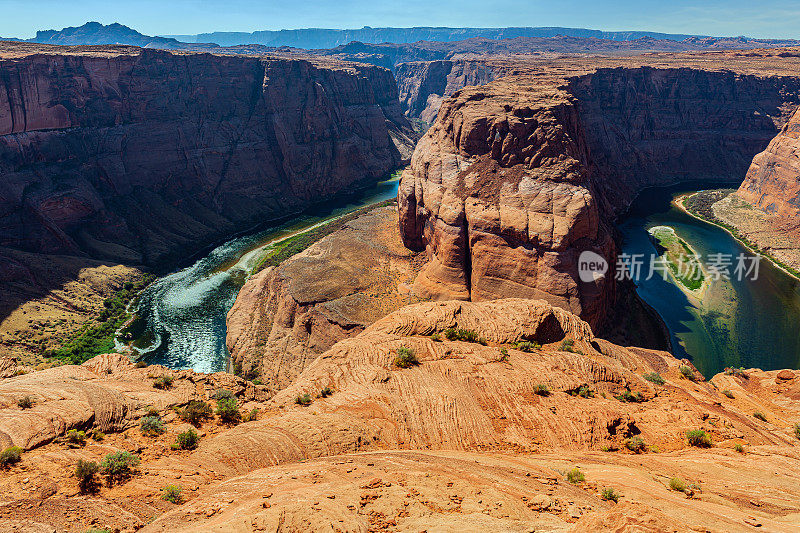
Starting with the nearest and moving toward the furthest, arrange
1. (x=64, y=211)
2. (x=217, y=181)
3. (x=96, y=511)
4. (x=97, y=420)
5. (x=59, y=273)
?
(x=96, y=511) → (x=97, y=420) → (x=59, y=273) → (x=64, y=211) → (x=217, y=181)

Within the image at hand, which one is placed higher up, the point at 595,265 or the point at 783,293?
the point at 595,265

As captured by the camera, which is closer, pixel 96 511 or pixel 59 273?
pixel 96 511

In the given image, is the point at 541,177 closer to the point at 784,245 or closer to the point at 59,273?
the point at 784,245

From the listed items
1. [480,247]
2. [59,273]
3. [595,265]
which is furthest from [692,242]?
[59,273]

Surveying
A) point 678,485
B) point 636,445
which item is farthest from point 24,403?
point 636,445

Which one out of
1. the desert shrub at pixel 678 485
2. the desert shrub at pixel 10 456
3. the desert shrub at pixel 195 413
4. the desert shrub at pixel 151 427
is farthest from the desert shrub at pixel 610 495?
the desert shrub at pixel 10 456

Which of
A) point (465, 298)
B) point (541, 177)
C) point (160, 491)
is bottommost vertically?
point (465, 298)

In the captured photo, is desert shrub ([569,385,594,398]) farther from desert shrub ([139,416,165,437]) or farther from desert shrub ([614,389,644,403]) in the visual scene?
desert shrub ([139,416,165,437])
